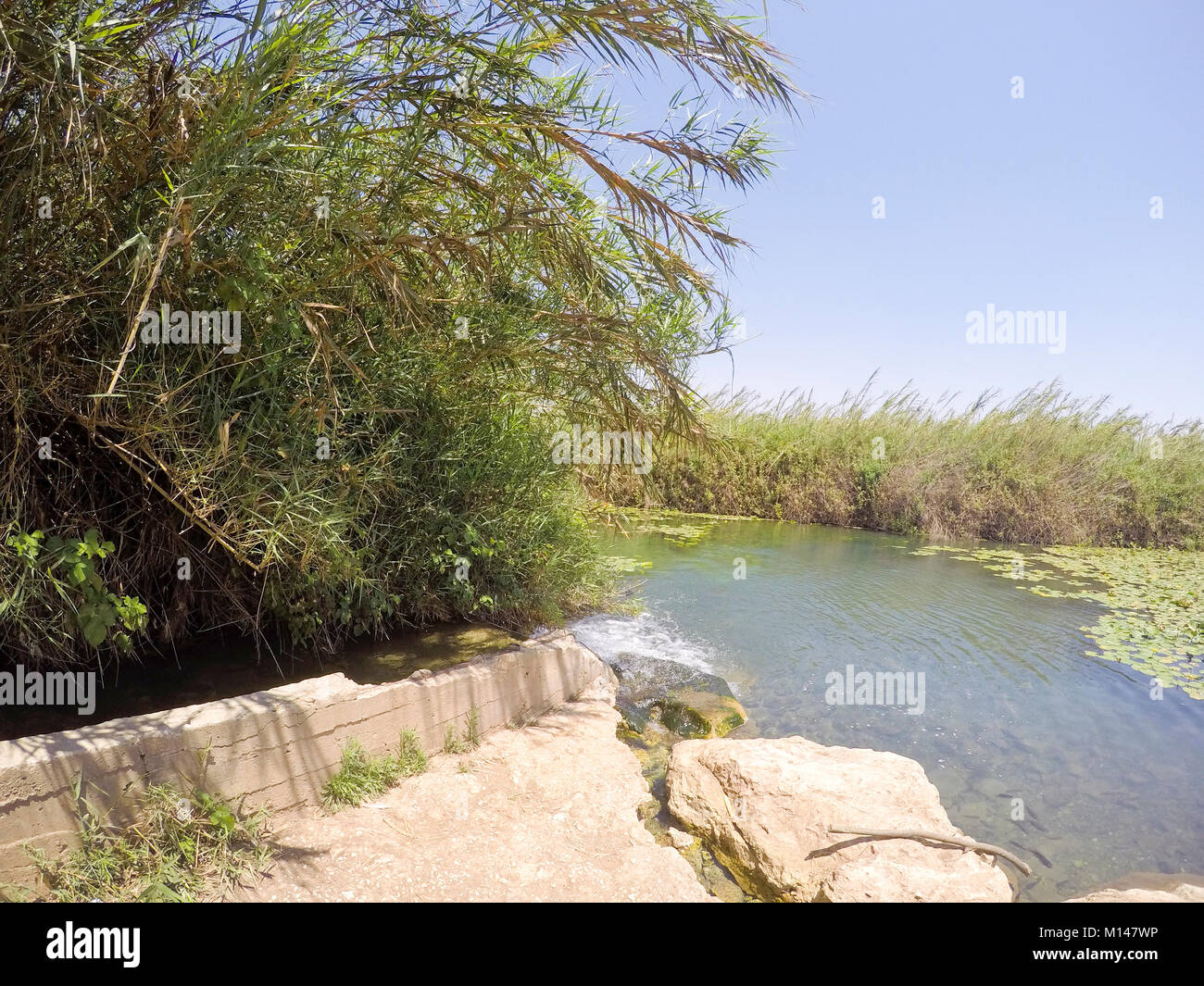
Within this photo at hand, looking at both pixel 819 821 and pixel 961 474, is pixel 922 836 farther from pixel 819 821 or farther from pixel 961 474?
pixel 961 474

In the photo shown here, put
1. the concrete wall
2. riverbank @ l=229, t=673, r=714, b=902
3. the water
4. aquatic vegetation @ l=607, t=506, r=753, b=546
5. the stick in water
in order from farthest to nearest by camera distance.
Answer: aquatic vegetation @ l=607, t=506, r=753, b=546, the water, the stick in water, riverbank @ l=229, t=673, r=714, b=902, the concrete wall

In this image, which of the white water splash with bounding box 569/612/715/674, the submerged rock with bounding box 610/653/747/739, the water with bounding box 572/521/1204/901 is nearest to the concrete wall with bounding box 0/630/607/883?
the submerged rock with bounding box 610/653/747/739

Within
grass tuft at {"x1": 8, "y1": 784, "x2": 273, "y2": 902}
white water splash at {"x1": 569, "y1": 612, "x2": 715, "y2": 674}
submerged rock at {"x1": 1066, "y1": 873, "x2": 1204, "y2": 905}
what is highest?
grass tuft at {"x1": 8, "y1": 784, "x2": 273, "y2": 902}

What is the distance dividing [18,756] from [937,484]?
1400 centimetres

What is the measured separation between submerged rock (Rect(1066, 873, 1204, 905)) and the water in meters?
0.07

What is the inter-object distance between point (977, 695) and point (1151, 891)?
2.47 meters

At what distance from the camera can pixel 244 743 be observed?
2.72m

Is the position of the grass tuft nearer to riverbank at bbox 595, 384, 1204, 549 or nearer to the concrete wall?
the concrete wall

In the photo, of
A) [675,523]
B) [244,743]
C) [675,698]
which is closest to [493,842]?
[244,743]

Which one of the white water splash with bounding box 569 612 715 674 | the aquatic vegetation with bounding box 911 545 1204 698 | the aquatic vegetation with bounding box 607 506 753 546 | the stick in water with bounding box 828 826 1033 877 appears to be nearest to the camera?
the stick in water with bounding box 828 826 1033 877

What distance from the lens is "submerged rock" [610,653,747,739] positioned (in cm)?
459

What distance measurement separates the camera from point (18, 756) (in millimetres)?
2201
